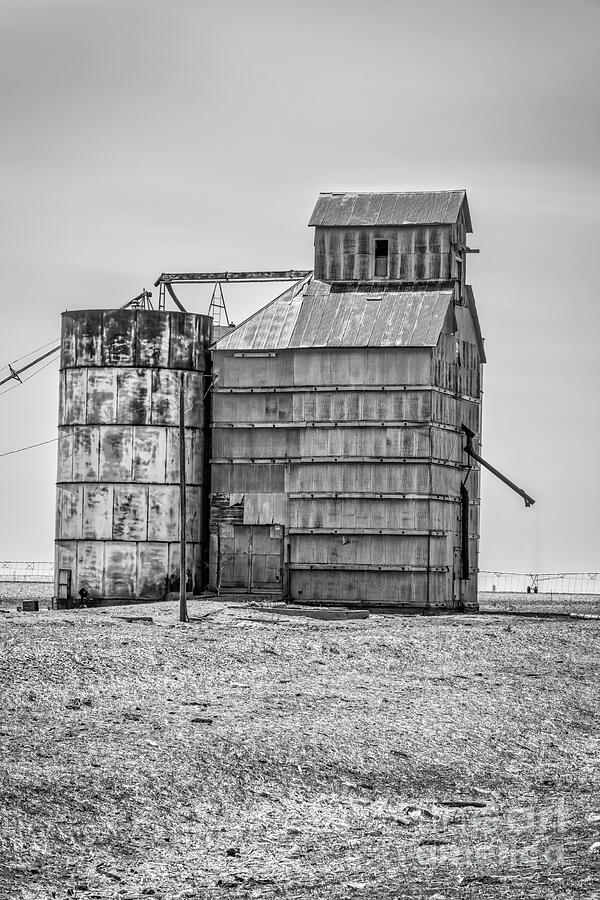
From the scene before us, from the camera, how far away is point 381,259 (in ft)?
175

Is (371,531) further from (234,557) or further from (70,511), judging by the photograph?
(70,511)

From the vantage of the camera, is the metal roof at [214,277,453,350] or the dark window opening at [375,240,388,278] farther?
the dark window opening at [375,240,388,278]

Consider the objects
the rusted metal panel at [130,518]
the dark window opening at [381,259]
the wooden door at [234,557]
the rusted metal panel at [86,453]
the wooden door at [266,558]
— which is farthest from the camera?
the dark window opening at [381,259]

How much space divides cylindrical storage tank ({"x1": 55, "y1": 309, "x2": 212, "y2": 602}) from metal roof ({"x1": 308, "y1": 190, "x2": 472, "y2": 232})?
7.35 metres

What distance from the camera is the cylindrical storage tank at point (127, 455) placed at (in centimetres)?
5000

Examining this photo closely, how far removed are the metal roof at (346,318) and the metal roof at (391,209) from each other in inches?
99.7

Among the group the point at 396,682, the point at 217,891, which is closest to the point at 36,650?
the point at 396,682

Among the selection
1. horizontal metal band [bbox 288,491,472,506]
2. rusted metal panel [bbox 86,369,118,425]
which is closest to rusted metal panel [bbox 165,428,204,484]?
rusted metal panel [bbox 86,369,118,425]

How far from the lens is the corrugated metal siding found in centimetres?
5334

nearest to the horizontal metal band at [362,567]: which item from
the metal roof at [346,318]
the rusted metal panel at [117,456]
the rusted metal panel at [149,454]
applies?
the rusted metal panel at [149,454]

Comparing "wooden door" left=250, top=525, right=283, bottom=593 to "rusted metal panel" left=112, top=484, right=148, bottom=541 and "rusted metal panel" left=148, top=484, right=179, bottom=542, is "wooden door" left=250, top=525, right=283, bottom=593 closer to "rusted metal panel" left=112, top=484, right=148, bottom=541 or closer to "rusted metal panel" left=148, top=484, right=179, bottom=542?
"rusted metal panel" left=148, top=484, right=179, bottom=542

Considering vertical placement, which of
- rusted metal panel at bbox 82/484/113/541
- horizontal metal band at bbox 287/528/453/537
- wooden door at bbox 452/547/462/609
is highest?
rusted metal panel at bbox 82/484/113/541

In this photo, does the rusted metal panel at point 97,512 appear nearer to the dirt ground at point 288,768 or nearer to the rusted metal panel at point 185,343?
the rusted metal panel at point 185,343

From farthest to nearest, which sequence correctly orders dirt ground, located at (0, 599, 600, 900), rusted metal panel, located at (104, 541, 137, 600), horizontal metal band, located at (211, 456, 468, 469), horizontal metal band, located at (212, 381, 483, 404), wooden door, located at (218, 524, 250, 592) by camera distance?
wooden door, located at (218, 524, 250, 592)
rusted metal panel, located at (104, 541, 137, 600)
horizontal metal band, located at (212, 381, 483, 404)
horizontal metal band, located at (211, 456, 468, 469)
dirt ground, located at (0, 599, 600, 900)
